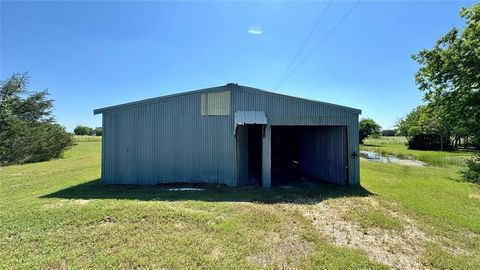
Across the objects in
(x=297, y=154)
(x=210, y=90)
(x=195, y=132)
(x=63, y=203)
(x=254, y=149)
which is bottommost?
(x=63, y=203)

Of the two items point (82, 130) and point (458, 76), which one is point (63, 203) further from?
point (82, 130)

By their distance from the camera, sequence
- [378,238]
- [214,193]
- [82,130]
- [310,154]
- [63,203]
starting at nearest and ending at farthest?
[378,238] < [63,203] < [214,193] < [310,154] < [82,130]

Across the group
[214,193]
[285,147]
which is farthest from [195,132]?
[285,147]

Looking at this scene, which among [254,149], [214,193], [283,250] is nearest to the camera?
[283,250]

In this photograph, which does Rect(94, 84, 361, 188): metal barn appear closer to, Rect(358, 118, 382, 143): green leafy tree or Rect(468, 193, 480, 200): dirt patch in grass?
Rect(468, 193, 480, 200): dirt patch in grass

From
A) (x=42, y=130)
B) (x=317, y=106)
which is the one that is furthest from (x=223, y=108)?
(x=42, y=130)

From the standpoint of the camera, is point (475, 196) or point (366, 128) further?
point (366, 128)

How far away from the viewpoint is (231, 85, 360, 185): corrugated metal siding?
30.5 feet

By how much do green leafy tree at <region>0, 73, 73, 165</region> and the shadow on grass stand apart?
47.5 feet

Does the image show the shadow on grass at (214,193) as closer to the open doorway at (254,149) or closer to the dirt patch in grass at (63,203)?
the dirt patch in grass at (63,203)

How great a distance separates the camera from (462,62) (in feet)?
39.0

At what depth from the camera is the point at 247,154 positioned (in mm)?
10828

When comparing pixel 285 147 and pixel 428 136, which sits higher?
pixel 428 136

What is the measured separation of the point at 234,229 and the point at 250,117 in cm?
472
